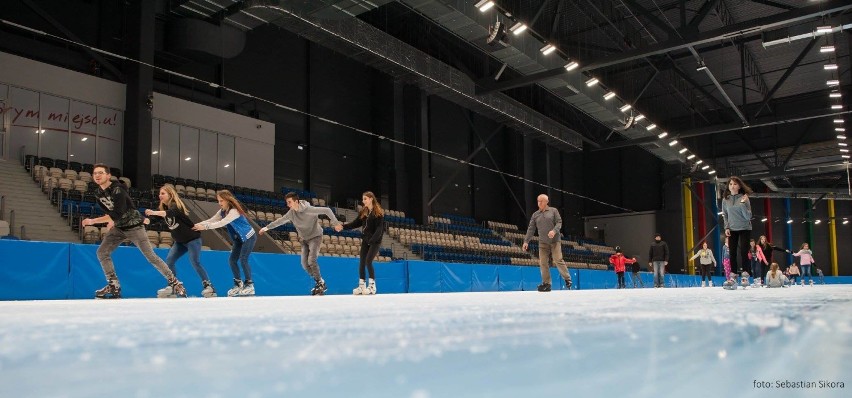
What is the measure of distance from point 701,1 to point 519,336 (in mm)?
19965

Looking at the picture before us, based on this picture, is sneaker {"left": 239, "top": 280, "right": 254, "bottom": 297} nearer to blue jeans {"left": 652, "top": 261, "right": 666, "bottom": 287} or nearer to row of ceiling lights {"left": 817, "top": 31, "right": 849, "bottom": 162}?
blue jeans {"left": 652, "top": 261, "right": 666, "bottom": 287}

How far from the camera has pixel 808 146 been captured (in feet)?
96.0

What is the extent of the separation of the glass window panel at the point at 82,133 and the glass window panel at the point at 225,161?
3.76 m

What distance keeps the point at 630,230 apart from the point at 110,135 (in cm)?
2629

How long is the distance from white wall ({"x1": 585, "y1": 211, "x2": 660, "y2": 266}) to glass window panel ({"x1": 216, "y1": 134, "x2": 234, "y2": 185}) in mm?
22009

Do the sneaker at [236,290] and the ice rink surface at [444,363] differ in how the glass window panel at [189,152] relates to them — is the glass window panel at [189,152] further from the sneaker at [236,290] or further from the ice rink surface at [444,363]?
the ice rink surface at [444,363]

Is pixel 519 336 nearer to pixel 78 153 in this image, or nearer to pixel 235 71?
pixel 78 153

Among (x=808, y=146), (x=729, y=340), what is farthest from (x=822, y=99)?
(x=729, y=340)

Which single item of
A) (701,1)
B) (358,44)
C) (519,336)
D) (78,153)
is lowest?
(519,336)

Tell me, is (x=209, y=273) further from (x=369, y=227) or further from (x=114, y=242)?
(x=369, y=227)

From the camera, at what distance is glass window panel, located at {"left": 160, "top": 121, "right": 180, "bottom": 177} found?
1897 centimetres

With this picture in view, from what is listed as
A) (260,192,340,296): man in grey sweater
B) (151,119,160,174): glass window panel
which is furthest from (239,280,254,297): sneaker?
(151,119,160,174): glass window panel

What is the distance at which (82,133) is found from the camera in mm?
17469

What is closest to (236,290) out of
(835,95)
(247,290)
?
(247,290)
